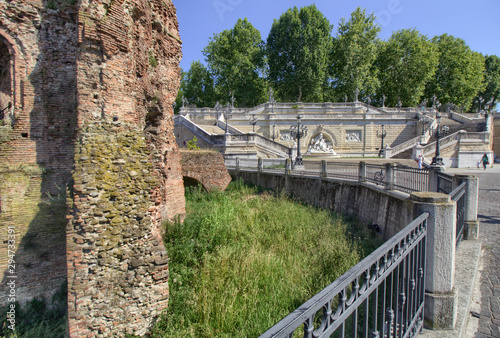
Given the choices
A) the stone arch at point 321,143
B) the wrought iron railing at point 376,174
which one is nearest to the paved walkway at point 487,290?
the wrought iron railing at point 376,174

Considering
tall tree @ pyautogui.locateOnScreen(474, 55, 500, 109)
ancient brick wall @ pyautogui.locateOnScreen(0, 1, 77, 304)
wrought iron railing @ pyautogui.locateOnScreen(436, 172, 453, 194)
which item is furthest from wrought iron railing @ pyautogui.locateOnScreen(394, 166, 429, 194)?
tall tree @ pyautogui.locateOnScreen(474, 55, 500, 109)

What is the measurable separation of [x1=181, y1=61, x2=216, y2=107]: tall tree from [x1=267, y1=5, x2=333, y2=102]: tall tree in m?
10.4

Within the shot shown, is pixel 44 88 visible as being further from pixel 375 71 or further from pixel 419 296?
pixel 375 71

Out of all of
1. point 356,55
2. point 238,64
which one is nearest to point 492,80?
point 356,55

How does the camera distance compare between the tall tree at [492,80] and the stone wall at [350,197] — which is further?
the tall tree at [492,80]

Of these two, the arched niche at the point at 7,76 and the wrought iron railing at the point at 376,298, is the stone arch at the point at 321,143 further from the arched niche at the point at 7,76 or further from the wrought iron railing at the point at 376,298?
the wrought iron railing at the point at 376,298

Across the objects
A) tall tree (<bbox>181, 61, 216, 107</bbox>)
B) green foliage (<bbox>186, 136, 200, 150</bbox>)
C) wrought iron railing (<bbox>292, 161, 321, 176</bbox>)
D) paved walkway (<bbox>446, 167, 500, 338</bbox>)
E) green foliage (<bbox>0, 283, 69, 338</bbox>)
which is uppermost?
tall tree (<bbox>181, 61, 216, 107</bbox>)

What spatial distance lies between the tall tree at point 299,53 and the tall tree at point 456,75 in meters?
17.2

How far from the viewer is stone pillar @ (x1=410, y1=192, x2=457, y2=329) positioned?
9.97 ft

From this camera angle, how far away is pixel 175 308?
5.11 meters

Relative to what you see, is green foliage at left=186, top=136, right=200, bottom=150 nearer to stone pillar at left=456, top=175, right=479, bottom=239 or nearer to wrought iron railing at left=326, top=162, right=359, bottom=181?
wrought iron railing at left=326, top=162, right=359, bottom=181

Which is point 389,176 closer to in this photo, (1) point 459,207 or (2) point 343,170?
(1) point 459,207

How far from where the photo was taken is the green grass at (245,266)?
15.2ft

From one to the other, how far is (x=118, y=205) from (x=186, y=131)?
75.1 ft
